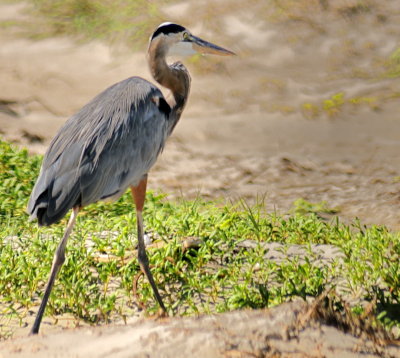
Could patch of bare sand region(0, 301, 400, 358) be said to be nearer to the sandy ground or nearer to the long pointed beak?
the long pointed beak

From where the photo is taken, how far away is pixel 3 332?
4062mm

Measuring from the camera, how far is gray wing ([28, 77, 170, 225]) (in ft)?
13.0

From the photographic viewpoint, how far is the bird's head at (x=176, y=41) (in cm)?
476

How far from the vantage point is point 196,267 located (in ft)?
15.0

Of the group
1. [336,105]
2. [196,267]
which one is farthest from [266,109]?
[196,267]

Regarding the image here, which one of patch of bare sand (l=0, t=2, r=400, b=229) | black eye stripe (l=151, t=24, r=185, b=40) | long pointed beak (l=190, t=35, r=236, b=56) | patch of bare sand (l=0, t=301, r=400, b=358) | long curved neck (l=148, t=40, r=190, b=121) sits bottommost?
patch of bare sand (l=0, t=2, r=400, b=229)

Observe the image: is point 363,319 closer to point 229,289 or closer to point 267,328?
point 267,328

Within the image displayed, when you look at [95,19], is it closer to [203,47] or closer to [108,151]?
[203,47]

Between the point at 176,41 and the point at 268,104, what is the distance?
3.43m

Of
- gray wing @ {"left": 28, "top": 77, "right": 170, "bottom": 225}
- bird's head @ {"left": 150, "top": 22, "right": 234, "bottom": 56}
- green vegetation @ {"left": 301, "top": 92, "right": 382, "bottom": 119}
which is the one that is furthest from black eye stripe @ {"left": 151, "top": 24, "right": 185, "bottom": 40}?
green vegetation @ {"left": 301, "top": 92, "right": 382, "bottom": 119}

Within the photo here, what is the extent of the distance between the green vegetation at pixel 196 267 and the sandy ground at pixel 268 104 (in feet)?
3.42

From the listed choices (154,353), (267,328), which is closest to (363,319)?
(267,328)

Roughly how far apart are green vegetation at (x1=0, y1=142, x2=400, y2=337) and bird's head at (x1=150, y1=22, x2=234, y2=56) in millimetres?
981

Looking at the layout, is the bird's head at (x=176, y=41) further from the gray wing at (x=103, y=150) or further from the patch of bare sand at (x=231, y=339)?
the patch of bare sand at (x=231, y=339)
